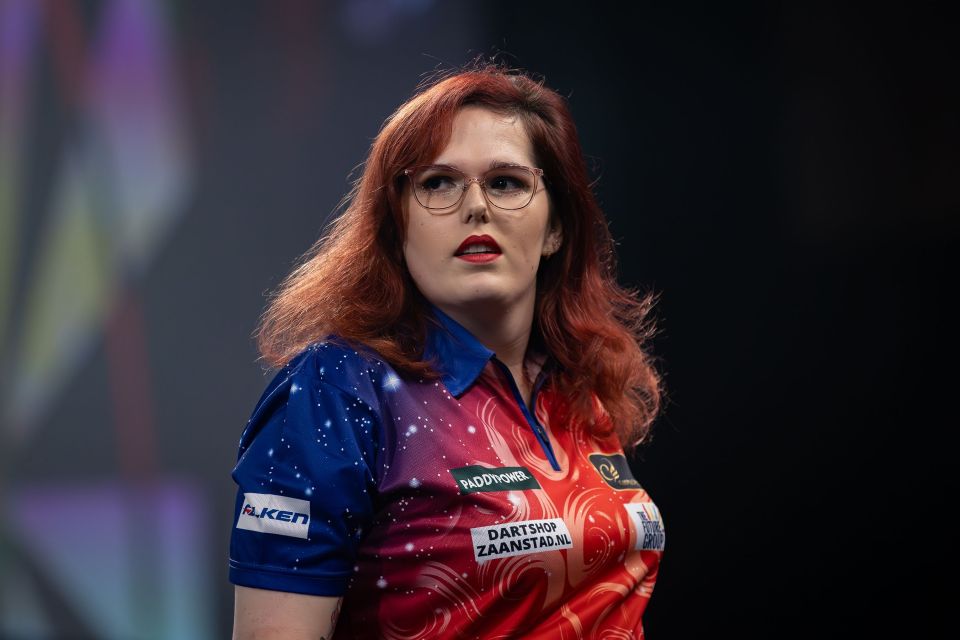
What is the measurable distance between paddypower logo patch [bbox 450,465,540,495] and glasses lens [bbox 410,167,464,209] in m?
0.38

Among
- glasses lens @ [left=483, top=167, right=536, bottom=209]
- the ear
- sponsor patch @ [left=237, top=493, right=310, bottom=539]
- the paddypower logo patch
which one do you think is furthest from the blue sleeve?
the ear

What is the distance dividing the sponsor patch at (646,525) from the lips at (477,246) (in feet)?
1.39

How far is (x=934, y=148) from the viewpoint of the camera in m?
3.03

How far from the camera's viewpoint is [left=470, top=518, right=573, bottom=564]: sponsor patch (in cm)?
131

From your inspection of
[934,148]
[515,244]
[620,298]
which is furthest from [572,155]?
[934,148]

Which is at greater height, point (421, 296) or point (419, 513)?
point (421, 296)

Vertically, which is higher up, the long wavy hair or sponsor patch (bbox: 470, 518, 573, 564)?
the long wavy hair

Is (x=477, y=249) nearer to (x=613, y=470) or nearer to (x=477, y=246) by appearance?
(x=477, y=246)

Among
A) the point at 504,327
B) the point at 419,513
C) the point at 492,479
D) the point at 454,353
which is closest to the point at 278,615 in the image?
the point at 419,513

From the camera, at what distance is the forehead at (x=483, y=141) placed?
1490 millimetres

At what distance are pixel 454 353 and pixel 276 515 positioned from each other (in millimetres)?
388

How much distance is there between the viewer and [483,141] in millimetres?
1503

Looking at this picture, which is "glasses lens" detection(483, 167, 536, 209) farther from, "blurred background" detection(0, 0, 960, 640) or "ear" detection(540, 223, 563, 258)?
"blurred background" detection(0, 0, 960, 640)

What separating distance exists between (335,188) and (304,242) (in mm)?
177
